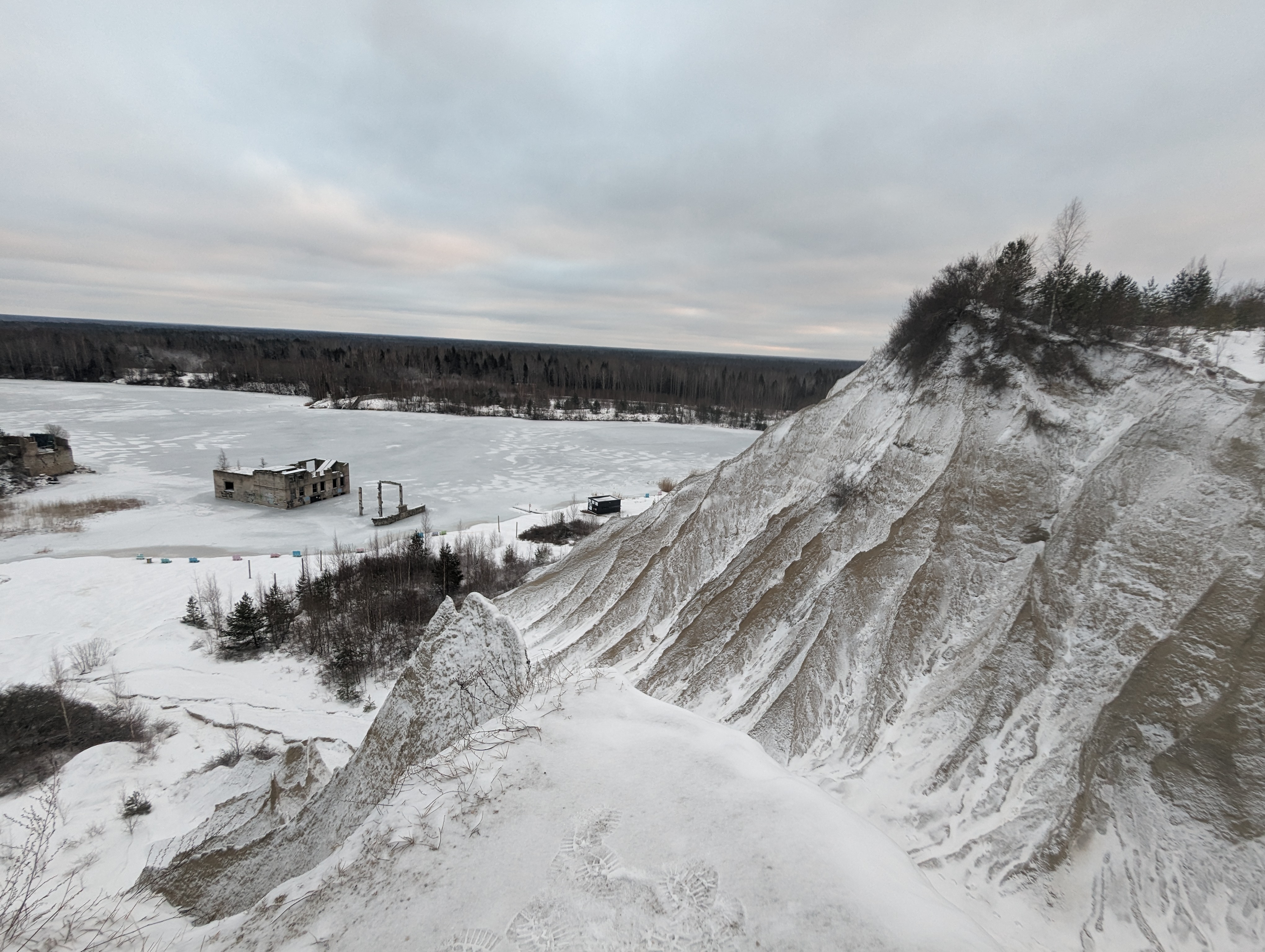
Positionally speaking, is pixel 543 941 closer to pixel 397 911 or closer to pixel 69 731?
pixel 397 911

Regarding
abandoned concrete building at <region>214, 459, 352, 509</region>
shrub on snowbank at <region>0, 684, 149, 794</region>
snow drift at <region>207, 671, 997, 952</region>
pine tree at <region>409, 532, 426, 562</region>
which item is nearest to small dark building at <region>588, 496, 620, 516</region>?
pine tree at <region>409, 532, 426, 562</region>

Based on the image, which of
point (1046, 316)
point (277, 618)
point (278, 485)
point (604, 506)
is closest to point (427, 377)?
point (278, 485)

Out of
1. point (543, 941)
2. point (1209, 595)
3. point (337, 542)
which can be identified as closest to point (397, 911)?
point (543, 941)

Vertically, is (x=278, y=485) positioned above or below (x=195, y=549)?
above

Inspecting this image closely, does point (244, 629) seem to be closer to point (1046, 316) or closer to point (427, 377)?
point (1046, 316)

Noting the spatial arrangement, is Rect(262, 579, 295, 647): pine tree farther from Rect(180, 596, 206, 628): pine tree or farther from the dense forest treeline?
the dense forest treeline

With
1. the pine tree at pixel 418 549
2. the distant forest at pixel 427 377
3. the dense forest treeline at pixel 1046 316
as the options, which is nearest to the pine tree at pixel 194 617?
Result: the pine tree at pixel 418 549
